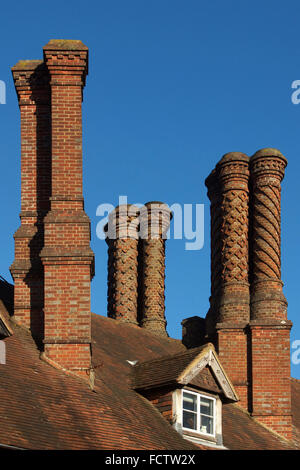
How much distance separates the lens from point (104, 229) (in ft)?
98.4

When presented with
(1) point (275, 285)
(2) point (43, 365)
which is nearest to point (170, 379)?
(2) point (43, 365)

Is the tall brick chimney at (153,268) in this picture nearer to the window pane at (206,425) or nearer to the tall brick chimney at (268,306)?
the tall brick chimney at (268,306)

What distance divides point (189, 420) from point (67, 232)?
3944 millimetres

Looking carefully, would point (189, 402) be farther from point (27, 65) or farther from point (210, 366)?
point (27, 65)

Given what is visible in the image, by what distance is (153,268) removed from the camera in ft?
95.5

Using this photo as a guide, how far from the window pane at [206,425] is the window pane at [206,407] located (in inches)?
4.6

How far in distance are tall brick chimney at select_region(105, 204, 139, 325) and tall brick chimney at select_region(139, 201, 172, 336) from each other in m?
0.28

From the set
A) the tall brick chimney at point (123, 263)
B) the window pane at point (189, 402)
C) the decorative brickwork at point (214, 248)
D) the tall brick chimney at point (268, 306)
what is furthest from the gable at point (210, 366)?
the tall brick chimney at point (123, 263)

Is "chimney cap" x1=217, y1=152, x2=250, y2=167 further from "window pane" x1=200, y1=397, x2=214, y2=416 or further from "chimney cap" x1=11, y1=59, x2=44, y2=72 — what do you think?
"window pane" x1=200, y1=397, x2=214, y2=416

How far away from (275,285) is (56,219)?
8.40m

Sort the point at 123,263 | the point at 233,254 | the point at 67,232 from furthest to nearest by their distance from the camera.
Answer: the point at 123,263
the point at 233,254
the point at 67,232

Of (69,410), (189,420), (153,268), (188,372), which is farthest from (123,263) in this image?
(69,410)

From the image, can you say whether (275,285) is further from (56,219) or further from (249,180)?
(56,219)

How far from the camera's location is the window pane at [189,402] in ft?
55.7
